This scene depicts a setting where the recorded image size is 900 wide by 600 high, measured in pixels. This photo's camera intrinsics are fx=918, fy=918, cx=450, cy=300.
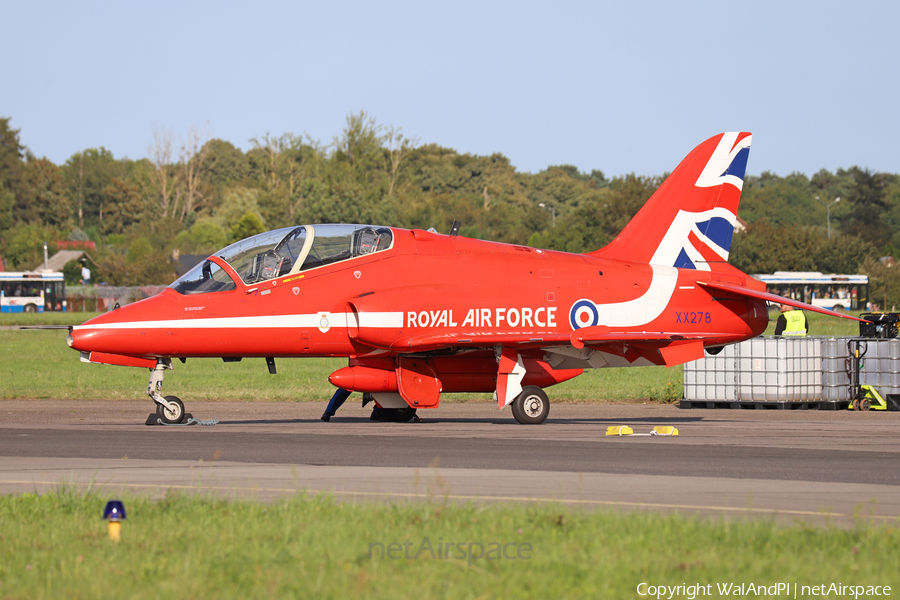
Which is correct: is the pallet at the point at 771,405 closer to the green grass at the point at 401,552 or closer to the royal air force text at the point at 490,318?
the royal air force text at the point at 490,318

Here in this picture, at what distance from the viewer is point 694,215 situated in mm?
17516

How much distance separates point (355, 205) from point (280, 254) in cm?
6976

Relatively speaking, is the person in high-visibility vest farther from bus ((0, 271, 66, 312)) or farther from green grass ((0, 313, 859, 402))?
bus ((0, 271, 66, 312))

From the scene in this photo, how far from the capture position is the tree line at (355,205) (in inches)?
3388

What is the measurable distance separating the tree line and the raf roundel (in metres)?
64.1

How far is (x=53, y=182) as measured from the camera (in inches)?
5084

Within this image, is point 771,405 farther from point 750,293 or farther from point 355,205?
point 355,205

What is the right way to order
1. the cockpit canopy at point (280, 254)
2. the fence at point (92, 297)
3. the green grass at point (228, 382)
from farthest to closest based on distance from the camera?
the fence at point (92, 297) < the green grass at point (228, 382) < the cockpit canopy at point (280, 254)

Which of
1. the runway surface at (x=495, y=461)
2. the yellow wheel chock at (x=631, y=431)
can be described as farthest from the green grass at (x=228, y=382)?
the yellow wheel chock at (x=631, y=431)

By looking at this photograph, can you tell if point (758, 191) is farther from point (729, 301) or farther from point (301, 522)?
point (301, 522)

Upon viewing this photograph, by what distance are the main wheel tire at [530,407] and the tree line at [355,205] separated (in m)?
65.0

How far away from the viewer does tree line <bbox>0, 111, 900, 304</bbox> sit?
86062 mm

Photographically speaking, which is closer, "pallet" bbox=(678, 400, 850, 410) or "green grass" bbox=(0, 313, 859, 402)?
"pallet" bbox=(678, 400, 850, 410)

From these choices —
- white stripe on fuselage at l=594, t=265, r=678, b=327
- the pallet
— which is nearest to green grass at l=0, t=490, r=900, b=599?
white stripe on fuselage at l=594, t=265, r=678, b=327
